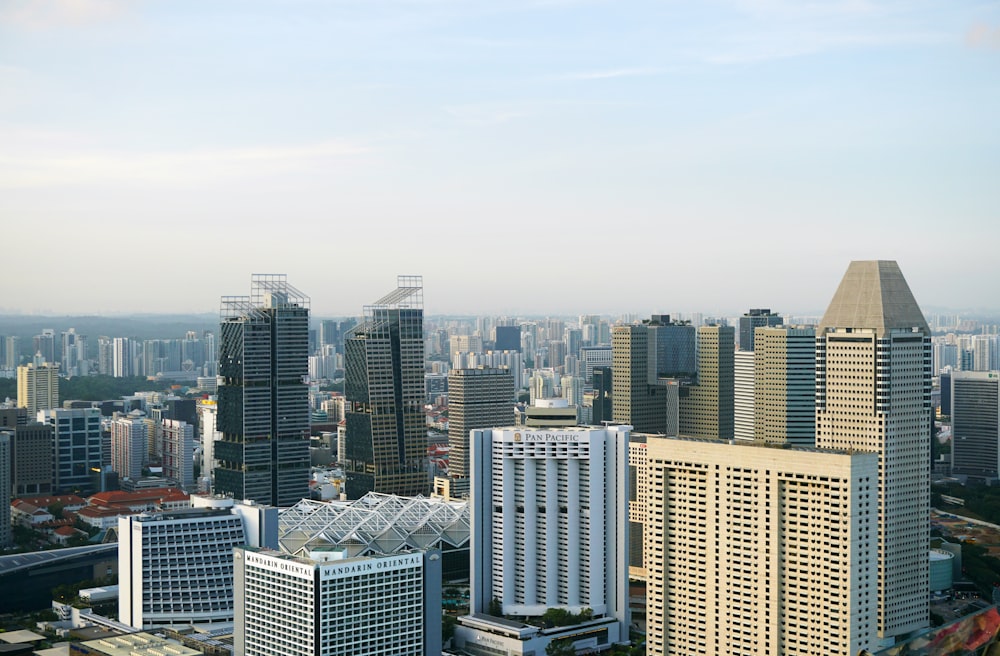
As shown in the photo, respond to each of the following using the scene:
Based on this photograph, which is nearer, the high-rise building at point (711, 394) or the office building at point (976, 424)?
the high-rise building at point (711, 394)

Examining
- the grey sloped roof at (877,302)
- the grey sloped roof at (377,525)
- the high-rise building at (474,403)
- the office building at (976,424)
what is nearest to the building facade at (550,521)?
the grey sloped roof at (377,525)

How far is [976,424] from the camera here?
25.6 meters

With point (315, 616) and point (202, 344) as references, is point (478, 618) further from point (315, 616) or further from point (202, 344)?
point (202, 344)

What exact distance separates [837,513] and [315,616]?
14.7 ft

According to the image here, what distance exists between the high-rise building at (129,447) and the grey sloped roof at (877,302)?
19.4 m

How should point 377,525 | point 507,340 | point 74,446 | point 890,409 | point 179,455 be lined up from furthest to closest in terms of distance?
point 507,340, point 179,455, point 74,446, point 377,525, point 890,409

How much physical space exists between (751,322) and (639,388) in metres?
2.98

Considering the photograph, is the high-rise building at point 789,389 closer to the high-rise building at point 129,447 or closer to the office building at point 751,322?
the office building at point 751,322

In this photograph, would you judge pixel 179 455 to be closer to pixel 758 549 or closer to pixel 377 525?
pixel 377 525

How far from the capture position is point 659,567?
11602mm

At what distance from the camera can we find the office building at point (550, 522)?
14953mm

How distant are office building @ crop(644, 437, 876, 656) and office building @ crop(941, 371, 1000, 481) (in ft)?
50.8

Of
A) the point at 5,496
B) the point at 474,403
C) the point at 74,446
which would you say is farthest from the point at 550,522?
the point at 74,446

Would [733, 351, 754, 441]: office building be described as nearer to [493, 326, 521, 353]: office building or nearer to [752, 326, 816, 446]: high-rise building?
[752, 326, 816, 446]: high-rise building
